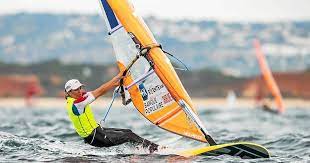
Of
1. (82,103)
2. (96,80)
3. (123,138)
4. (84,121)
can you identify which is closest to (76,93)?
(82,103)

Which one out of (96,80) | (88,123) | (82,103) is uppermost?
(96,80)

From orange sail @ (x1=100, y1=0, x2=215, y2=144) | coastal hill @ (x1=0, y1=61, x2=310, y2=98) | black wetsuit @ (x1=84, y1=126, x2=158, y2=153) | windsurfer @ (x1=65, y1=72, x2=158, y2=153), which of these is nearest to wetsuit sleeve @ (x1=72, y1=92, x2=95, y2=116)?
windsurfer @ (x1=65, y1=72, x2=158, y2=153)

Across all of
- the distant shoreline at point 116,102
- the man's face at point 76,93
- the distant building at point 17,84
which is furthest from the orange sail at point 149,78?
the distant building at point 17,84

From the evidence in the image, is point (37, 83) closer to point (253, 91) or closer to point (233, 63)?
point (253, 91)

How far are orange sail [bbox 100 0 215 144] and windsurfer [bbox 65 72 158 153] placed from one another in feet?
1.75

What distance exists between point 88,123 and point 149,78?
1375 mm

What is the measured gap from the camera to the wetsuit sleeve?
40.8 feet

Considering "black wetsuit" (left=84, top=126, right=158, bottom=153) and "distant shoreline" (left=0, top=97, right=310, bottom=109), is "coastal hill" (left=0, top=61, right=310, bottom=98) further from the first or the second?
"black wetsuit" (left=84, top=126, right=158, bottom=153)

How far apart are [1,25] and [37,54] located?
1189 inches

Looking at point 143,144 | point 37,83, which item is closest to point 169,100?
point 143,144

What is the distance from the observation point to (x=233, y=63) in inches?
5807

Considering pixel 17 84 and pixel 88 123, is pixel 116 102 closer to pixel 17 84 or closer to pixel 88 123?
pixel 17 84

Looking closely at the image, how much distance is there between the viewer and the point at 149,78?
13.2m

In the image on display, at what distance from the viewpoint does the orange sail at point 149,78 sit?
1300 cm
